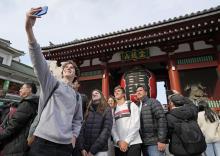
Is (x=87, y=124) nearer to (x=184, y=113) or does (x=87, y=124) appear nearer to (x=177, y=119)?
(x=177, y=119)

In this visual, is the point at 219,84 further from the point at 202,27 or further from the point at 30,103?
the point at 30,103

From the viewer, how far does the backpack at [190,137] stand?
3230 mm

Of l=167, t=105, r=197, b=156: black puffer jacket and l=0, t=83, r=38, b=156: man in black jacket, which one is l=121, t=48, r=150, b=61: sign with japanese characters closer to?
l=167, t=105, r=197, b=156: black puffer jacket

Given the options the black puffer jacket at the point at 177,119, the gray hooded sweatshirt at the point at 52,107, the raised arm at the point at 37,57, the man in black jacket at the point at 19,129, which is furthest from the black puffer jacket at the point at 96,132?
the raised arm at the point at 37,57

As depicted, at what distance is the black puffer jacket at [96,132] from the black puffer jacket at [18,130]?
0.92 metres

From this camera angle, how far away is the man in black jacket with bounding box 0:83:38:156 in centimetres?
258

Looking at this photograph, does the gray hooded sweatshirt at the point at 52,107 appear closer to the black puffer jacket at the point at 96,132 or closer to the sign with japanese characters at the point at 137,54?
the black puffer jacket at the point at 96,132

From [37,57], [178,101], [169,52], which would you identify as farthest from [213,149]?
[169,52]

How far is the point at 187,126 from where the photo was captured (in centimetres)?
337

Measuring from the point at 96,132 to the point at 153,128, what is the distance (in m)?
1.07

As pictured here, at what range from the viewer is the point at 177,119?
3525mm

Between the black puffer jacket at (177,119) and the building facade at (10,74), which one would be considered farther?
the building facade at (10,74)

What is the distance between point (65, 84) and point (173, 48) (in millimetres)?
6443

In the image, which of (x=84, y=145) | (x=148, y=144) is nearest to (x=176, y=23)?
(x=148, y=144)
